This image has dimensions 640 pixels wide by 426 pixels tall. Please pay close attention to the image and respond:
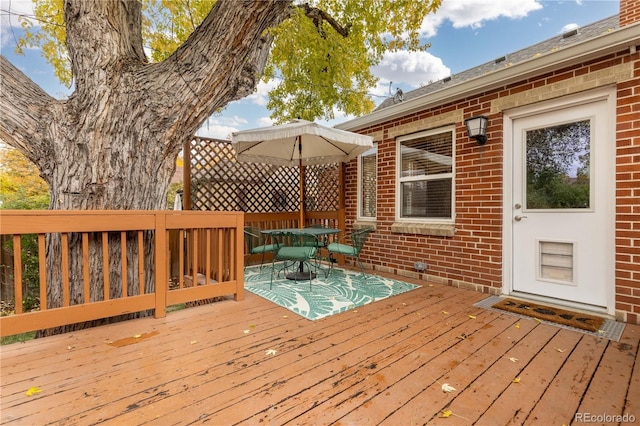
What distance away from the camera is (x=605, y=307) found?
279 cm

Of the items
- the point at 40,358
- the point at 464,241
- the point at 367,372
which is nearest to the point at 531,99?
the point at 464,241

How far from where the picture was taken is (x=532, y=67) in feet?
10.1

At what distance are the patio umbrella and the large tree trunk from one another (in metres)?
0.84

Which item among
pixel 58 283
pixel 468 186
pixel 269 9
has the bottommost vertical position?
pixel 58 283

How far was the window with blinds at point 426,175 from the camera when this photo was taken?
4.08 m

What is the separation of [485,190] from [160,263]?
3800 millimetres

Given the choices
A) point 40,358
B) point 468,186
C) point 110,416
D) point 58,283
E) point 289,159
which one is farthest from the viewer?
point 289,159

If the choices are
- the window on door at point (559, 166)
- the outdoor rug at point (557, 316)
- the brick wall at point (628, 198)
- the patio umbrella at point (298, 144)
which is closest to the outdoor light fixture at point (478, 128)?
the window on door at point (559, 166)

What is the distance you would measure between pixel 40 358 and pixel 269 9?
11.1ft

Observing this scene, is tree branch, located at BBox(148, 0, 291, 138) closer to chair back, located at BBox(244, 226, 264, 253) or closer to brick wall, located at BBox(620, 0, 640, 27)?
chair back, located at BBox(244, 226, 264, 253)

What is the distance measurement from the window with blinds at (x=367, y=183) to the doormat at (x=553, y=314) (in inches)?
97.4

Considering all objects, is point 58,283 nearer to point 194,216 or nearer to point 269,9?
point 194,216

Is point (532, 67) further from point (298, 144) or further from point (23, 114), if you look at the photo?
point (23, 114)

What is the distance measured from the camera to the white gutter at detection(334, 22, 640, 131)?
2559 mm
